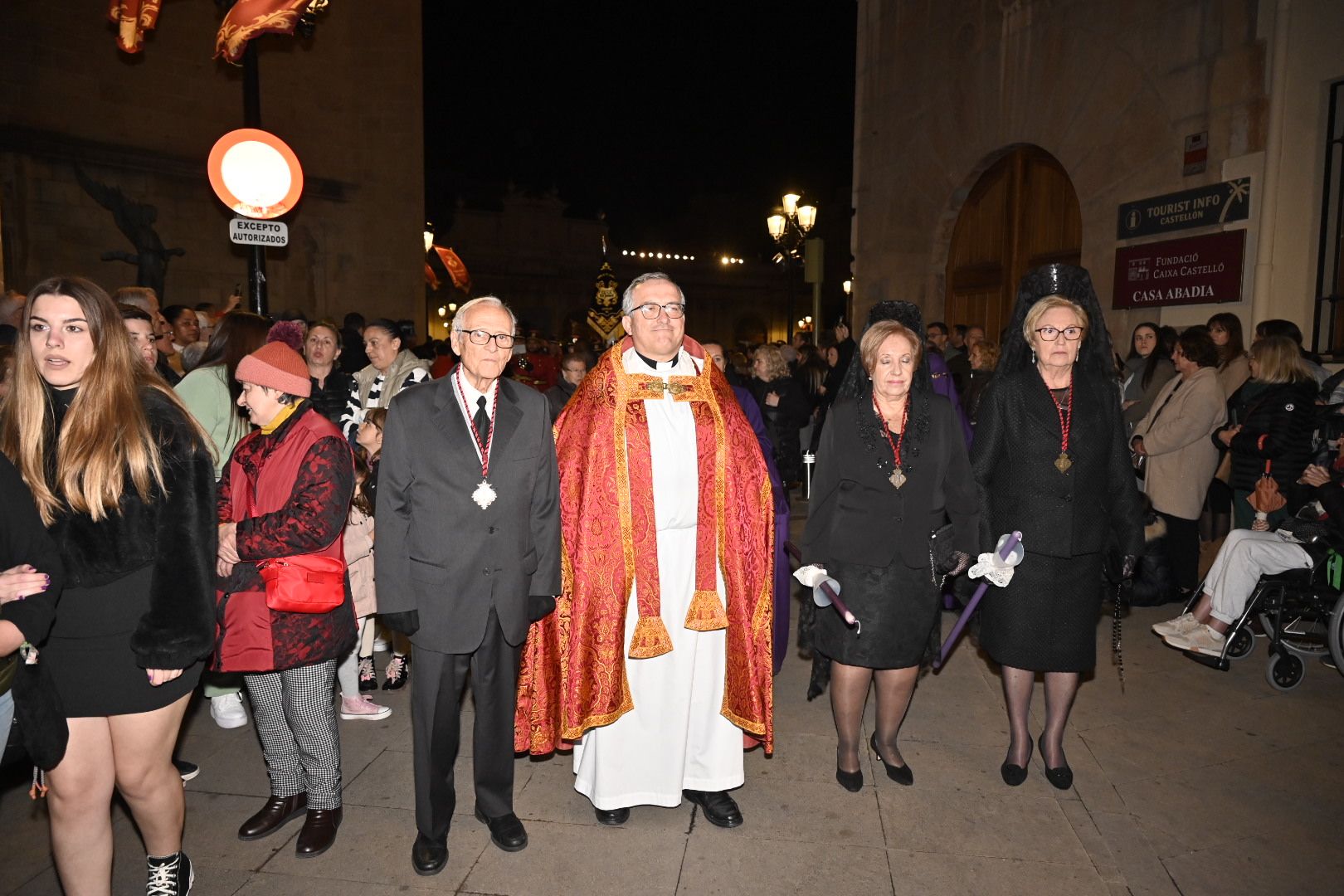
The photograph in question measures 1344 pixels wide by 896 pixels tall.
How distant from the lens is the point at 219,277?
15.1m

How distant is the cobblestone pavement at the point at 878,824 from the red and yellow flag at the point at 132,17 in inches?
451

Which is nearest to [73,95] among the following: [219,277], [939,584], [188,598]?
[219,277]

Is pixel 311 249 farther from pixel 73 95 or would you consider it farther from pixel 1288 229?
pixel 1288 229

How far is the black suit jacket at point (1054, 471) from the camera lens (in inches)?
149

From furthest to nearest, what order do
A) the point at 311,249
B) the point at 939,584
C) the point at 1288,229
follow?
the point at 311,249
the point at 1288,229
the point at 939,584

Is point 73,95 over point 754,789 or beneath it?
over

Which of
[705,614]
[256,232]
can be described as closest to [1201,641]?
[705,614]

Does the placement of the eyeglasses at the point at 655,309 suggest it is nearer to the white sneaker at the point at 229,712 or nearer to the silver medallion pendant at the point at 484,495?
the silver medallion pendant at the point at 484,495

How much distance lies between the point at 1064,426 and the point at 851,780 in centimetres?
193

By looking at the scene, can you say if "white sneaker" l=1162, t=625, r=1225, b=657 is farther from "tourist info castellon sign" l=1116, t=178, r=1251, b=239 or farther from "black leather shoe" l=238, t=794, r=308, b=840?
"black leather shoe" l=238, t=794, r=308, b=840

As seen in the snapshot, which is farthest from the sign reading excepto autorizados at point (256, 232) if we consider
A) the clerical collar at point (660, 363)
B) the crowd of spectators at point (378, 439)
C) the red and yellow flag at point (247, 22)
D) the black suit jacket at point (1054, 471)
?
the black suit jacket at point (1054, 471)

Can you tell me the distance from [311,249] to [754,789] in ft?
50.8

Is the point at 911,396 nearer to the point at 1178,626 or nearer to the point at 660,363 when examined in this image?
the point at 660,363

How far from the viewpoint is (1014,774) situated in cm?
394
